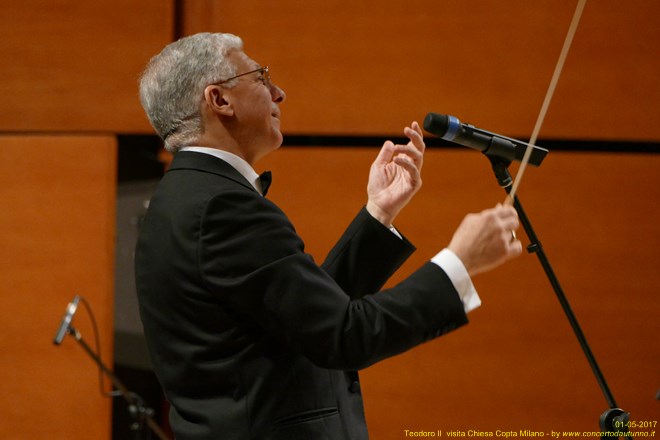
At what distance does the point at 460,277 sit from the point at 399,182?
40 centimetres

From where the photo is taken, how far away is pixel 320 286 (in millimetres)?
1042

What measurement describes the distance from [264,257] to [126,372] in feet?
4.81

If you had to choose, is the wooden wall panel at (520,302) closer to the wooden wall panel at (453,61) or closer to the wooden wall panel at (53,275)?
the wooden wall panel at (453,61)

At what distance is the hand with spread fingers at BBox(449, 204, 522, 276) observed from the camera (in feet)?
3.44

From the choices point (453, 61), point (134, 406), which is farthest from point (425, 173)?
point (134, 406)

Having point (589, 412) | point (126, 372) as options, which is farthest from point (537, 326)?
point (126, 372)

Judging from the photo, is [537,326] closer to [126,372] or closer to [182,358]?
[126,372]

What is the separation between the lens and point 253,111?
1297 millimetres

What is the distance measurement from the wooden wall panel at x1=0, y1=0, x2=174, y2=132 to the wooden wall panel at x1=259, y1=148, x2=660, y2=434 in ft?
1.60

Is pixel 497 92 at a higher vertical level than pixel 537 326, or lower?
higher

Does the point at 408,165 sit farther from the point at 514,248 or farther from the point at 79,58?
the point at 79,58

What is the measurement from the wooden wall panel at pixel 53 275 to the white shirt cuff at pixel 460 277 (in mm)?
1528

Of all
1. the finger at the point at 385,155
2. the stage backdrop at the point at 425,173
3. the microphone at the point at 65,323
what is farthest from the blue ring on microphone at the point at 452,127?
the microphone at the point at 65,323

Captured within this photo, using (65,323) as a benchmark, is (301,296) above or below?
above
